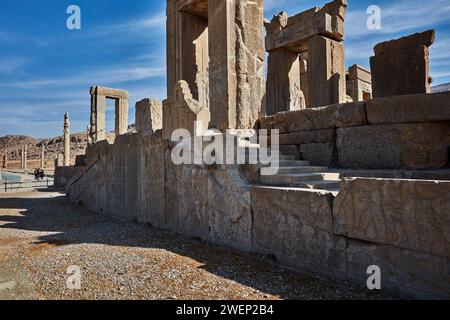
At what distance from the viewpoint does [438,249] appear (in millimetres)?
2453

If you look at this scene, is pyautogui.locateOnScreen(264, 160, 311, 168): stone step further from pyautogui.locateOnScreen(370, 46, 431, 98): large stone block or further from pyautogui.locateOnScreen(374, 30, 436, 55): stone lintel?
pyautogui.locateOnScreen(374, 30, 436, 55): stone lintel

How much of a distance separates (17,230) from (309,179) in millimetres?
5490

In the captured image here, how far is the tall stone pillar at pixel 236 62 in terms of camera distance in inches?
250

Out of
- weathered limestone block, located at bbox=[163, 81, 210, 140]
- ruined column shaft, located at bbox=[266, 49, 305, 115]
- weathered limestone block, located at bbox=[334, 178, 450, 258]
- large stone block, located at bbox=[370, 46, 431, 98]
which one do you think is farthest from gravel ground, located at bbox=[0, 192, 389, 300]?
ruined column shaft, located at bbox=[266, 49, 305, 115]

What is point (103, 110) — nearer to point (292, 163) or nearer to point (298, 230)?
point (292, 163)

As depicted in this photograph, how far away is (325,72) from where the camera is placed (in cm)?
905

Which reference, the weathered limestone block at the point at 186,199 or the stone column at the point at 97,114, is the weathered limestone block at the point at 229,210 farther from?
the stone column at the point at 97,114

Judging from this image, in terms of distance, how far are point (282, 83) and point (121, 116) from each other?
897 centimetres

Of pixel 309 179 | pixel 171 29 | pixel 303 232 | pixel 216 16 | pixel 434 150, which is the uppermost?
pixel 171 29

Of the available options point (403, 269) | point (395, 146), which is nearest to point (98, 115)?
point (395, 146)

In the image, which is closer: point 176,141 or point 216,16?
point 176,141

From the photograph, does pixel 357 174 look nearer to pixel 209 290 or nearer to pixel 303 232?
pixel 303 232

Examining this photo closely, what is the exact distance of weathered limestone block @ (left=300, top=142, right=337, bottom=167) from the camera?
5.20m

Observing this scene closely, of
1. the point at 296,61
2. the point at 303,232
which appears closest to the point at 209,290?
the point at 303,232
